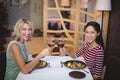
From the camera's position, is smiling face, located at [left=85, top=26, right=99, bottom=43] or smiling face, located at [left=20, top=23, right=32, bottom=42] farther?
smiling face, located at [left=85, top=26, right=99, bottom=43]

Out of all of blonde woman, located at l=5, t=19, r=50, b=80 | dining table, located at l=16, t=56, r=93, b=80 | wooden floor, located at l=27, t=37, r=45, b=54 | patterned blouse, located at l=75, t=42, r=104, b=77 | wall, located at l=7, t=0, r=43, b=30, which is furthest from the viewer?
wall, located at l=7, t=0, r=43, b=30

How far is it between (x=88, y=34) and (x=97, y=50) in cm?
24

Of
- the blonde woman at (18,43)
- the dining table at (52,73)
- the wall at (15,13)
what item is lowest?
the dining table at (52,73)

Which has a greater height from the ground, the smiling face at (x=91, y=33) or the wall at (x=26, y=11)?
the wall at (x=26, y=11)

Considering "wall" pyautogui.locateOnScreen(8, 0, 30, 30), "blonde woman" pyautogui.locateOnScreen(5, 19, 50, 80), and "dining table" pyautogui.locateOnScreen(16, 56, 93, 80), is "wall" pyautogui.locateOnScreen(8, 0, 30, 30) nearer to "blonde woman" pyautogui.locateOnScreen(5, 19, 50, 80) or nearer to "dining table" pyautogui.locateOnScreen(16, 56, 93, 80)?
"blonde woman" pyautogui.locateOnScreen(5, 19, 50, 80)

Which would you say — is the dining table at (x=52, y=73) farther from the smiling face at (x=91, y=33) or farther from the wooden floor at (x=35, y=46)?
the wooden floor at (x=35, y=46)

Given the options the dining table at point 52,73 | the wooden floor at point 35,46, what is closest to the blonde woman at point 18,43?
the dining table at point 52,73

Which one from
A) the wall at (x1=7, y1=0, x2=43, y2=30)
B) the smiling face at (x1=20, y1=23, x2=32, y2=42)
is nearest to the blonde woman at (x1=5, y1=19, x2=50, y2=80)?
the smiling face at (x1=20, y1=23, x2=32, y2=42)

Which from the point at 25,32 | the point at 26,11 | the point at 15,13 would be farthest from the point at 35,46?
the point at 25,32

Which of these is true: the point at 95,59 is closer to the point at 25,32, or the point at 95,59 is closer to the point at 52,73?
the point at 52,73

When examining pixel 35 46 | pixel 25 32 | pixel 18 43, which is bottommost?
pixel 35 46

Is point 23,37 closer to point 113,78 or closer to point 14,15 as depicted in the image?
point 113,78

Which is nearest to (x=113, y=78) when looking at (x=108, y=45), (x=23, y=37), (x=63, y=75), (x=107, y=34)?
(x=108, y=45)

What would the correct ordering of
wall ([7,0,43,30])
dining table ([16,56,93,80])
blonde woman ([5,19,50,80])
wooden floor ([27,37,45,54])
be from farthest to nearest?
wall ([7,0,43,30]), wooden floor ([27,37,45,54]), blonde woman ([5,19,50,80]), dining table ([16,56,93,80])
